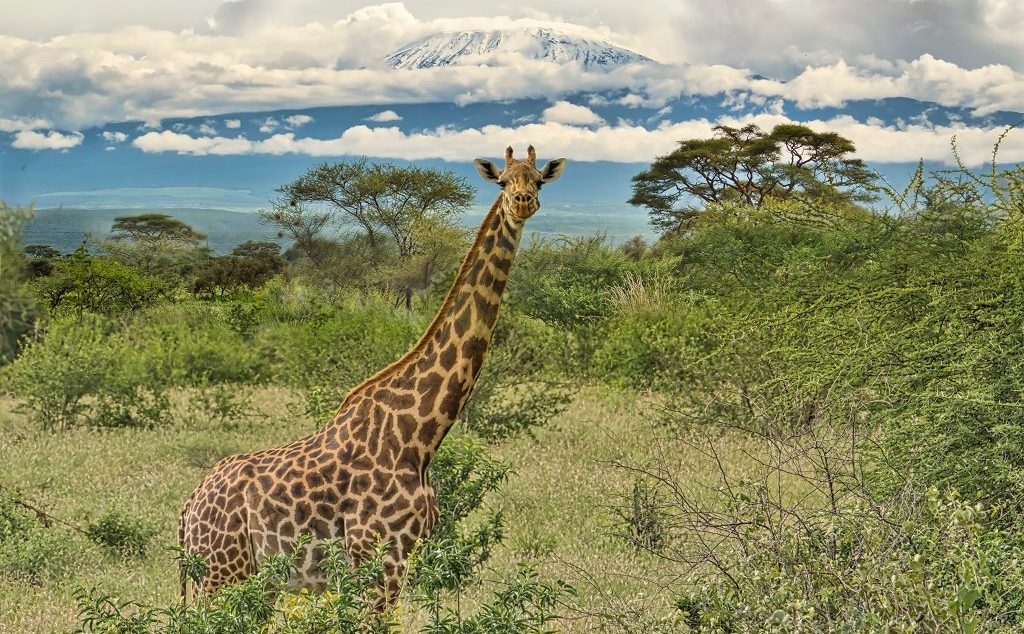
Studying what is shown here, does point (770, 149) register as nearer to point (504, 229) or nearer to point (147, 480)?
point (147, 480)

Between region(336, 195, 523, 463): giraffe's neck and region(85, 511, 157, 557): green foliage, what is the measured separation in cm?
345

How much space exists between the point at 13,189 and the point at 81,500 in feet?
13.5

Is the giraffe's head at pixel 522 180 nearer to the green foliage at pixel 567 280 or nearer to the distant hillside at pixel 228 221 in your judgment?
the green foliage at pixel 567 280

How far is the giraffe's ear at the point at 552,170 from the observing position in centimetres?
495

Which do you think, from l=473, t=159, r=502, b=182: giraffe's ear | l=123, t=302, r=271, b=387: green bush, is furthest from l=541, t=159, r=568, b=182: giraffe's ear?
l=123, t=302, r=271, b=387: green bush

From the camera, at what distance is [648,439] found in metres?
11.4

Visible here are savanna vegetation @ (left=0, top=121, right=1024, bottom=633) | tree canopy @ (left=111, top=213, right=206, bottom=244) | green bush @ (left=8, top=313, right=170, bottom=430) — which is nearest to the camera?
savanna vegetation @ (left=0, top=121, right=1024, bottom=633)

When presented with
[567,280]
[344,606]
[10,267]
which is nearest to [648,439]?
[10,267]

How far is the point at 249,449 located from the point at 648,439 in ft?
12.5

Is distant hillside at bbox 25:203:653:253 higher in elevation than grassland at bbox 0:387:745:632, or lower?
lower

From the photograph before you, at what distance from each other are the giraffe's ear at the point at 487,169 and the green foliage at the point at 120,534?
407 cm

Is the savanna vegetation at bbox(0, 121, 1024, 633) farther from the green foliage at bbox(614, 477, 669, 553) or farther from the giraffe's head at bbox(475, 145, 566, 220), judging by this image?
the giraffe's head at bbox(475, 145, 566, 220)

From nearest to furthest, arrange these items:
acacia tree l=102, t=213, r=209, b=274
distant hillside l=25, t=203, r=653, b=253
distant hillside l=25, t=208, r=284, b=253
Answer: acacia tree l=102, t=213, r=209, b=274, distant hillside l=25, t=208, r=284, b=253, distant hillside l=25, t=203, r=653, b=253

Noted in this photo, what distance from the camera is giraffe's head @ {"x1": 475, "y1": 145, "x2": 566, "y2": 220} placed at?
15.5 feet
